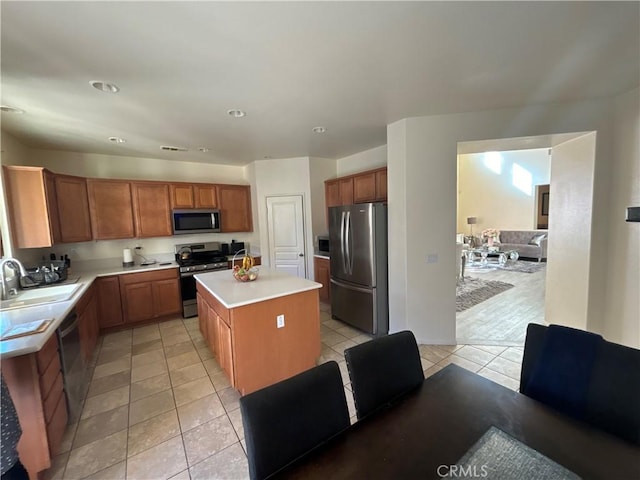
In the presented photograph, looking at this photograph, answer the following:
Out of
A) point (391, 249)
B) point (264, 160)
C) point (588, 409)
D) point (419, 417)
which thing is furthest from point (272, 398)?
point (264, 160)

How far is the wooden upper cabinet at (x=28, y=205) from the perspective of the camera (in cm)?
272

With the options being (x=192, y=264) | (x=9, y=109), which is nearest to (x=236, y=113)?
(x=9, y=109)

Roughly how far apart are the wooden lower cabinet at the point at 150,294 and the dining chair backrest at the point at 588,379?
439cm

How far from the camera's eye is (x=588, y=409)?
1.20 meters

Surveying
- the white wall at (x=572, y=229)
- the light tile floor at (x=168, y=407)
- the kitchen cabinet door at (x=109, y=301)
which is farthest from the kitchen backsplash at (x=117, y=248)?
the white wall at (x=572, y=229)

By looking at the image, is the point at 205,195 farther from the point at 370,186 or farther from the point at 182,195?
the point at 370,186

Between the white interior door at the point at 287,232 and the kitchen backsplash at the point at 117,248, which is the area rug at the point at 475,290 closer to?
the white interior door at the point at 287,232

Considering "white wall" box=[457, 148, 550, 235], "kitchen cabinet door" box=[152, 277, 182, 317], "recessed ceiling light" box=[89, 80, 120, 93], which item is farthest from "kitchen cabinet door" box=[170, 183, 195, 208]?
"white wall" box=[457, 148, 550, 235]

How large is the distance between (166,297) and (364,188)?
3.54 m

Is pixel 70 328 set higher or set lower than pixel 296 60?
lower

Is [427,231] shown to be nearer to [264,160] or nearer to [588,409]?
[588,409]

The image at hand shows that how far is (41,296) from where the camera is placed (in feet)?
8.78

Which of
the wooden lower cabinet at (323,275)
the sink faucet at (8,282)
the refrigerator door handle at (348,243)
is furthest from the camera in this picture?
the wooden lower cabinet at (323,275)

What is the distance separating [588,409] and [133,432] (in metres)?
2.85
